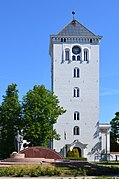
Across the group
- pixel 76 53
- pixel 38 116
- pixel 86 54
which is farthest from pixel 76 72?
pixel 38 116

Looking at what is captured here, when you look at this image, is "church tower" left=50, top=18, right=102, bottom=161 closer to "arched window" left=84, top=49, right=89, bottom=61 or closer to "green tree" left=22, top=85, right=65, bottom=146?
"arched window" left=84, top=49, right=89, bottom=61

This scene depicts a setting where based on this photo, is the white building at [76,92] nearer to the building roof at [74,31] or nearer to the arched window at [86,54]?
the arched window at [86,54]

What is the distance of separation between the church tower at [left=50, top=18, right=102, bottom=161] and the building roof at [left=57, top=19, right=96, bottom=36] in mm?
541

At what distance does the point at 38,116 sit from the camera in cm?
6075

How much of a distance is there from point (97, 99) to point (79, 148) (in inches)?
339

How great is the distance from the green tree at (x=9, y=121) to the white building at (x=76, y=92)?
36.6 feet

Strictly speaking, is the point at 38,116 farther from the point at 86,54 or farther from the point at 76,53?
the point at 86,54

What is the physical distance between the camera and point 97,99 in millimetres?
72125

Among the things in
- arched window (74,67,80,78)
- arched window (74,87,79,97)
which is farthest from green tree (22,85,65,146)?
arched window (74,67,80,78)

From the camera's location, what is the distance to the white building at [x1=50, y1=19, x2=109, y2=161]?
234 ft

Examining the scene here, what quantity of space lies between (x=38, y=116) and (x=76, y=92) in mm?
13214

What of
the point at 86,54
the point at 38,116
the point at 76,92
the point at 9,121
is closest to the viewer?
the point at 38,116

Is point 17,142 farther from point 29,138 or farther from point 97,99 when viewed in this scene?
point 97,99

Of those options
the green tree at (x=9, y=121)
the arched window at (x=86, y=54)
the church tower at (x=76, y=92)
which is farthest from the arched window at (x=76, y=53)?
the green tree at (x=9, y=121)
